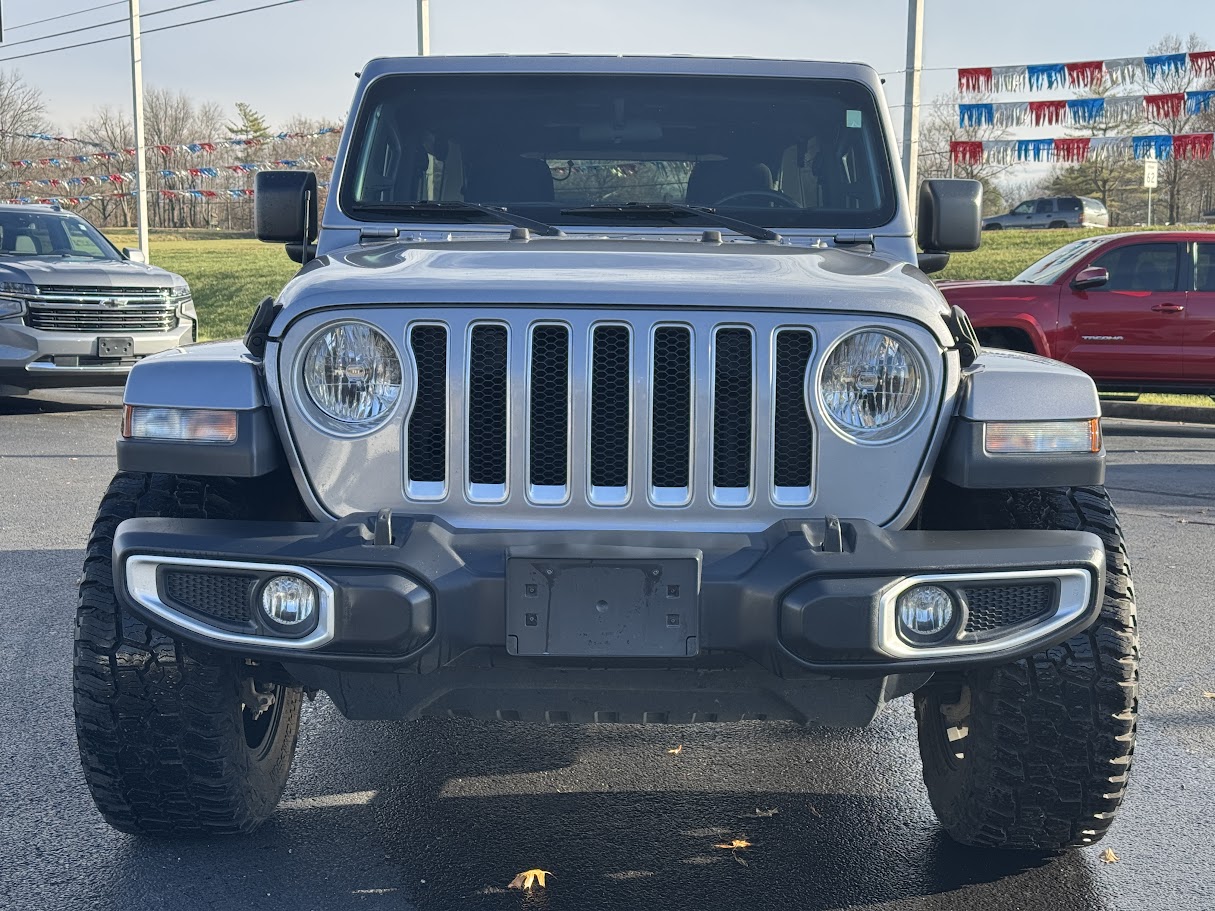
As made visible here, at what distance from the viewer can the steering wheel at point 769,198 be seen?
4199 mm

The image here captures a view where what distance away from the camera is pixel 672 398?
283 cm

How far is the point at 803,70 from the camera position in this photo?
441 cm

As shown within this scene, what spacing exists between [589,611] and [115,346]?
33.9 feet

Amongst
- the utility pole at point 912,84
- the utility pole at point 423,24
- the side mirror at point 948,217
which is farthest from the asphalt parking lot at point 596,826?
the utility pole at point 423,24

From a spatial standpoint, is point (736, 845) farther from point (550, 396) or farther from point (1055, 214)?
point (1055, 214)

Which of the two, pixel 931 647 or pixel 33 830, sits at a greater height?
pixel 931 647

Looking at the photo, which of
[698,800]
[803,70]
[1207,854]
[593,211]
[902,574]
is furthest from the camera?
[803,70]

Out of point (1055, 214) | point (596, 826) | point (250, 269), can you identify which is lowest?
point (596, 826)

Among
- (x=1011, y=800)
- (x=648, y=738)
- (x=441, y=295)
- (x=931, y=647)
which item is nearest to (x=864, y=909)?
(x=1011, y=800)

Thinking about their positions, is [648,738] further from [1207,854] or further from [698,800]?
[1207,854]

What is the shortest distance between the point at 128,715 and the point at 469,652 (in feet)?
2.75

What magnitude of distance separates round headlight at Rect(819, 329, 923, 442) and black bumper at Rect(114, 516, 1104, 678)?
0.28 meters

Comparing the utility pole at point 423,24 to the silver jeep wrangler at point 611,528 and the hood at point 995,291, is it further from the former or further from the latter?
the silver jeep wrangler at point 611,528

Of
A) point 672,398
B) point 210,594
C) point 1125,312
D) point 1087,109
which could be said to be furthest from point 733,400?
point 1087,109
